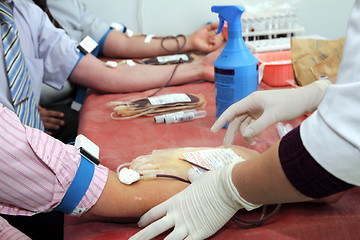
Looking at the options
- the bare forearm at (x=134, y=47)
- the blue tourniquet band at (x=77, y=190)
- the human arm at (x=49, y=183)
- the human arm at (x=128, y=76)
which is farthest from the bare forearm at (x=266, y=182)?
the bare forearm at (x=134, y=47)

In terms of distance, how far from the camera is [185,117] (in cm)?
109

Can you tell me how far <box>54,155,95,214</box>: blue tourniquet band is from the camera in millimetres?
688

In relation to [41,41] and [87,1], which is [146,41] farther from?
[41,41]

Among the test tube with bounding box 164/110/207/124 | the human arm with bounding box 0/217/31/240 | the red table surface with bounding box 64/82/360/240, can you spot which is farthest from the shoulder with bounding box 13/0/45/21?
the human arm with bounding box 0/217/31/240

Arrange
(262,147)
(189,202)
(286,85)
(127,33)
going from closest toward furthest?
(189,202)
(262,147)
(286,85)
(127,33)

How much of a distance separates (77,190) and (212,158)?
1.08 feet

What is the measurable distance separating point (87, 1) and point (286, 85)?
1.46 metres

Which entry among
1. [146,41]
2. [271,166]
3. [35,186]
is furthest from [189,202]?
[146,41]

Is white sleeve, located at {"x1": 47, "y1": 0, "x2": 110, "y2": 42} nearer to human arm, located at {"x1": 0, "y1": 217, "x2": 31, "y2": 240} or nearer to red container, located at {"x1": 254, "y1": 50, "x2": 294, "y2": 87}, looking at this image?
red container, located at {"x1": 254, "y1": 50, "x2": 294, "y2": 87}

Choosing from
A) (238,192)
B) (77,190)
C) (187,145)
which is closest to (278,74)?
(187,145)

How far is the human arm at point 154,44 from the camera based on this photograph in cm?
195

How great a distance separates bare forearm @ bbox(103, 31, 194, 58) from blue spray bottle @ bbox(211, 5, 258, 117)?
1021mm

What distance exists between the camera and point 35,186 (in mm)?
661

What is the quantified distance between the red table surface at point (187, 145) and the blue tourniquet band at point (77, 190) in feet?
0.16
